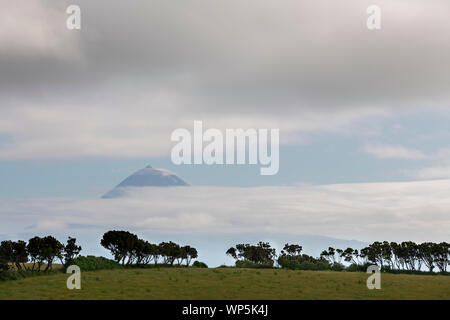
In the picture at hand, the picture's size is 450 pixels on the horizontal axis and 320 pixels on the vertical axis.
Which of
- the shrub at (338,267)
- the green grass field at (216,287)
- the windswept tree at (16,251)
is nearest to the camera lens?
the green grass field at (216,287)

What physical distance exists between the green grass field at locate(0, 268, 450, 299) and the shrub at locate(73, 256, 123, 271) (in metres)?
4.39

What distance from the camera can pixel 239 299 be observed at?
34625mm

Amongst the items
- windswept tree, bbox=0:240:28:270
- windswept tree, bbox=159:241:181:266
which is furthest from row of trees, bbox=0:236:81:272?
windswept tree, bbox=159:241:181:266

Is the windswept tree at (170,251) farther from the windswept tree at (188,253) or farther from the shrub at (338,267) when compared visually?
the shrub at (338,267)

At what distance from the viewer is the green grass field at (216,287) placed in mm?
36438

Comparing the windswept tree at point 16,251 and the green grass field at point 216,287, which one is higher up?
the windswept tree at point 16,251

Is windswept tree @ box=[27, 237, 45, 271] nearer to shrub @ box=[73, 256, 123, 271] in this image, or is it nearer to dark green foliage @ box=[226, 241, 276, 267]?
shrub @ box=[73, 256, 123, 271]

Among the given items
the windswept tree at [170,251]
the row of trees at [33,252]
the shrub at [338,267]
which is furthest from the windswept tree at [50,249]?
the shrub at [338,267]

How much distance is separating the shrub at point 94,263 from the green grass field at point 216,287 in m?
4.39
